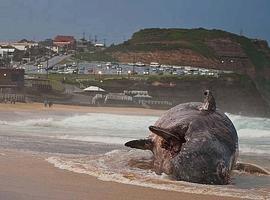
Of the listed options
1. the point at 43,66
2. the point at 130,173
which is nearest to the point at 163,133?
the point at 130,173

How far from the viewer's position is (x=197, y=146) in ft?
32.4

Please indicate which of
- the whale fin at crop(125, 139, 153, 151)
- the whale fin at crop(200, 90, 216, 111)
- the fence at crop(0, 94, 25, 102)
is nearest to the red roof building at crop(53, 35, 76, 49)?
the fence at crop(0, 94, 25, 102)

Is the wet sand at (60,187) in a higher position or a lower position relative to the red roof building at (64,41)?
lower

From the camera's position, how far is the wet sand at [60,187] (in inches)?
376

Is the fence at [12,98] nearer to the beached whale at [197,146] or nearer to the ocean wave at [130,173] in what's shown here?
the ocean wave at [130,173]

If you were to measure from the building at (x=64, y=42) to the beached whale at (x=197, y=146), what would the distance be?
15664 cm

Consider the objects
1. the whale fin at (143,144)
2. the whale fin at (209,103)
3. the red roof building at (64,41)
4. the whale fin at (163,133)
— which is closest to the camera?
the whale fin at (163,133)

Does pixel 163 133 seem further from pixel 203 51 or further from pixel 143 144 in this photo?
pixel 203 51

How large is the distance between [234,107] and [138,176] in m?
72.5

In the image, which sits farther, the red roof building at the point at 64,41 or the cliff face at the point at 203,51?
the red roof building at the point at 64,41

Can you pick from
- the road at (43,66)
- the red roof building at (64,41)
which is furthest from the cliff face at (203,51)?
the red roof building at (64,41)

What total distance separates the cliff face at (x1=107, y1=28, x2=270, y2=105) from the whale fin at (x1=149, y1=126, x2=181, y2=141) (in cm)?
10167

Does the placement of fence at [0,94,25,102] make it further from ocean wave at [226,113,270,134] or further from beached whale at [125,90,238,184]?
beached whale at [125,90,238,184]

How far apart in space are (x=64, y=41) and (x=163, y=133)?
180 metres
